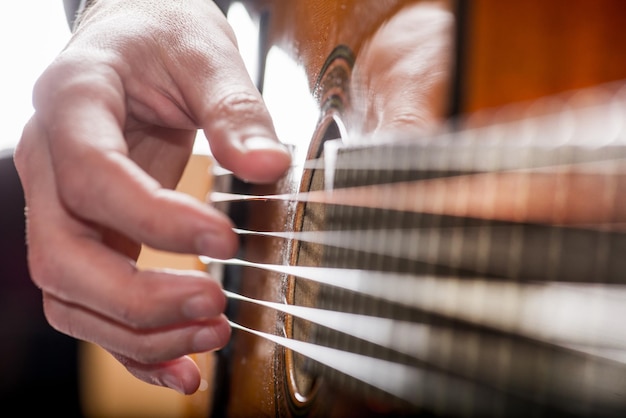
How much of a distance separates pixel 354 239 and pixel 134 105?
23 centimetres

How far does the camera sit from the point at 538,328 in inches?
14.1

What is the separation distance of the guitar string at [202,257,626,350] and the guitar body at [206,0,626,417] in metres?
0.01

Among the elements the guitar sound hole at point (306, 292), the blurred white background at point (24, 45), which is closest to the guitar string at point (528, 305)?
the guitar sound hole at point (306, 292)

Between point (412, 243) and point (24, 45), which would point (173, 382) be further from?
point (24, 45)

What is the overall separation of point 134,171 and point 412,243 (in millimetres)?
202

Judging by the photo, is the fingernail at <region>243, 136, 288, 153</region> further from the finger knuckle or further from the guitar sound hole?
the guitar sound hole

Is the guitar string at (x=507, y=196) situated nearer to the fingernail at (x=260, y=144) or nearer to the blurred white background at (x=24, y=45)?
the fingernail at (x=260, y=144)

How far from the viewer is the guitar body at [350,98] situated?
1.96ft

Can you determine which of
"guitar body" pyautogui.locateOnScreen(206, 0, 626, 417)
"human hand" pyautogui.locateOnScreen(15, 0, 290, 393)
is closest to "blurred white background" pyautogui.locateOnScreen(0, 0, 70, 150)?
"guitar body" pyautogui.locateOnScreen(206, 0, 626, 417)

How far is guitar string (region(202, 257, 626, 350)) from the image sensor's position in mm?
308

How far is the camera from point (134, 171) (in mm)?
399

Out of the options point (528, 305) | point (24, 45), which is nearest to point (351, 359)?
point (528, 305)

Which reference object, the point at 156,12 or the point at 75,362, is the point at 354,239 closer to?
the point at 156,12

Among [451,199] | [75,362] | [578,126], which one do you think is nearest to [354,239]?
[451,199]
